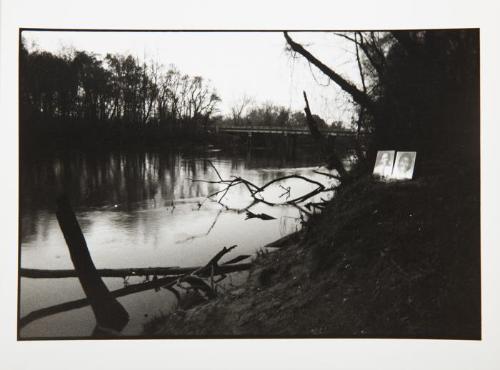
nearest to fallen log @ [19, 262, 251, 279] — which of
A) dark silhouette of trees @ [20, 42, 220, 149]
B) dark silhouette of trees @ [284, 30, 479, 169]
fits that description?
dark silhouette of trees @ [20, 42, 220, 149]

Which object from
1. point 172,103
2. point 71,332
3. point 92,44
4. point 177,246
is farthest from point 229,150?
point 71,332


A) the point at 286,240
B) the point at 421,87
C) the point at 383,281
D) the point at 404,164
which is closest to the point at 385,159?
the point at 404,164

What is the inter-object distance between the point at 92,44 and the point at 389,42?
2.28m

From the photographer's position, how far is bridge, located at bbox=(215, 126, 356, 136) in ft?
11.1

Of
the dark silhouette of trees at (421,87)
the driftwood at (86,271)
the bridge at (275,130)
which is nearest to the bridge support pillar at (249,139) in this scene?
the bridge at (275,130)

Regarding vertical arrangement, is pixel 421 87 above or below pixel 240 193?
above

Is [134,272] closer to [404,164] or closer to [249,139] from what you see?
[249,139]

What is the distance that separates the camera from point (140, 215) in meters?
3.36

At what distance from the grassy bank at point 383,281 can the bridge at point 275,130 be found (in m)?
0.77

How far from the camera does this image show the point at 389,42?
9.01ft

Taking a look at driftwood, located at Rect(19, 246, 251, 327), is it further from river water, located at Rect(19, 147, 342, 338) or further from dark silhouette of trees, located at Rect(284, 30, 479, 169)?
dark silhouette of trees, located at Rect(284, 30, 479, 169)

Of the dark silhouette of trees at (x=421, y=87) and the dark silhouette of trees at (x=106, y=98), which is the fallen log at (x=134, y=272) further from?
the dark silhouette of trees at (x=421, y=87)

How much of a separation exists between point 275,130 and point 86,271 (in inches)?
81.8

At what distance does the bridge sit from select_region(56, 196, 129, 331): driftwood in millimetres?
1464
